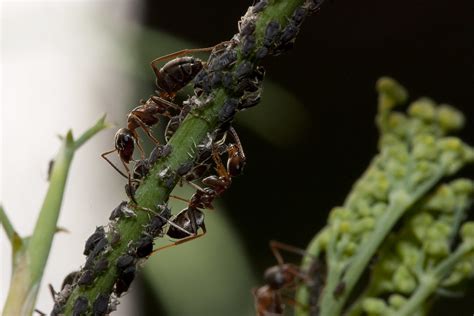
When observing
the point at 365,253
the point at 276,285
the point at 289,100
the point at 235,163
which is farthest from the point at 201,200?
the point at 289,100

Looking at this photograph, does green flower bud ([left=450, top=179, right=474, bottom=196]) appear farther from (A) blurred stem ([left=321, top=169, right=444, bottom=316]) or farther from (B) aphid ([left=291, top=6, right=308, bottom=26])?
(B) aphid ([left=291, top=6, right=308, bottom=26])

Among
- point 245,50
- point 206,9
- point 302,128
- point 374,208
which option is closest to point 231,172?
point 374,208

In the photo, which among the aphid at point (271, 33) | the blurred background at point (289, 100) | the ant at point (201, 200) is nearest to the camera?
the aphid at point (271, 33)

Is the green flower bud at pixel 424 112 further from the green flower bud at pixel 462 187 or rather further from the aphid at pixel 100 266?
the aphid at pixel 100 266

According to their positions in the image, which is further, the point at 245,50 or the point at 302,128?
the point at 302,128

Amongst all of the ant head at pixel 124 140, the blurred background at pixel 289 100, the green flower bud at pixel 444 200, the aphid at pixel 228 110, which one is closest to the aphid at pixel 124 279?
the aphid at pixel 228 110

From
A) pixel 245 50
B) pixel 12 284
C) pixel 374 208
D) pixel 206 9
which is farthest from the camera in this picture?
pixel 206 9

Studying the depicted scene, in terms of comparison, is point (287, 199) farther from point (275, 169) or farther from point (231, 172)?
point (231, 172)
